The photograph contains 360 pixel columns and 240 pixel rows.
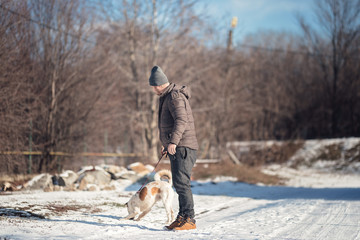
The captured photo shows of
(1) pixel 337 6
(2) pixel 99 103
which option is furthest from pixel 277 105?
(2) pixel 99 103

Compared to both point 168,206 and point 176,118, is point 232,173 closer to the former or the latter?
point 168,206

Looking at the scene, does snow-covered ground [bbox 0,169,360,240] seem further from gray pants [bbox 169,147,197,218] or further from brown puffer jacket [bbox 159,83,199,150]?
brown puffer jacket [bbox 159,83,199,150]

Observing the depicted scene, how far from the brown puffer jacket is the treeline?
601cm

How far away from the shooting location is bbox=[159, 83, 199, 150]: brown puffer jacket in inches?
191

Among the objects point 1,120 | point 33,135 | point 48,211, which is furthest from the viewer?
point 33,135

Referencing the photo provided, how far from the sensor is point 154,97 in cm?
1927

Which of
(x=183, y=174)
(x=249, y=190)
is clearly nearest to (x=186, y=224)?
(x=183, y=174)

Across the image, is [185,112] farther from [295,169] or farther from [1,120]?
[295,169]

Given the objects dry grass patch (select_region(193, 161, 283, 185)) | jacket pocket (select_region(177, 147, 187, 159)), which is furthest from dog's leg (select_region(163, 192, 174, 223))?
dry grass patch (select_region(193, 161, 283, 185))

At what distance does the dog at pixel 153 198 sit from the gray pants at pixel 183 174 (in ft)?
1.35

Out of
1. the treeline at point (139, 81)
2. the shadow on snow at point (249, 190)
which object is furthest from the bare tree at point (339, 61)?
the shadow on snow at point (249, 190)

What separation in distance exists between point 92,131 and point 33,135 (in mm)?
3100

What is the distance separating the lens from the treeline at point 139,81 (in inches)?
443

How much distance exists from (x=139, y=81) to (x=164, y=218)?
14011mm
